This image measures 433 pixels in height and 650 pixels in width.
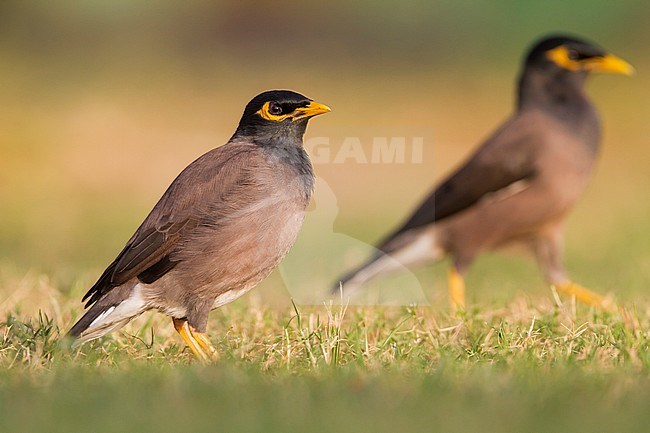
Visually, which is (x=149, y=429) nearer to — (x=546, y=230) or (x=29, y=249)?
(x=546, y=230)

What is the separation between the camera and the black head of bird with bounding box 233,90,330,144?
18.1ft

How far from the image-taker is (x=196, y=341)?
513cm

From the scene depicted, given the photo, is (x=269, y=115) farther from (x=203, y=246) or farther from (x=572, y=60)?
(x=572, y=60)

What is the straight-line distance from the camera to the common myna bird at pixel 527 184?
8039mm

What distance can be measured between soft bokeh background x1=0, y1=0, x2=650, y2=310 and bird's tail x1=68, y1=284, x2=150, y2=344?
372 cm

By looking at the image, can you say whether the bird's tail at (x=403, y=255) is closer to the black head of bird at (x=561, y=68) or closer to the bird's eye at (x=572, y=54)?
the black head of bird at (x=561, y=68)

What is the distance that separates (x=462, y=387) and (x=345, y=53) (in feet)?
53.8

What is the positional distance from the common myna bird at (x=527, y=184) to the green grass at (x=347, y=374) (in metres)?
2.24

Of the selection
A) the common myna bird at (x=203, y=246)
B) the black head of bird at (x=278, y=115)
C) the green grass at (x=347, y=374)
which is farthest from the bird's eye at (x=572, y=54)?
the common myna bird at (x=203, y=246)

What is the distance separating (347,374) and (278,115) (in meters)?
1.71

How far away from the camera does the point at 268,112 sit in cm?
555

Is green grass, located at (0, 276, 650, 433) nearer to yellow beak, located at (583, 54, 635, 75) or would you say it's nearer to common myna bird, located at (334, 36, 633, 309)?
common myna bird, located at (334, 36, 633, 309)

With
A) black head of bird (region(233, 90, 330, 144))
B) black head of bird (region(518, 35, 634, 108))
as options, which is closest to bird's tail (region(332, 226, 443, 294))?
black head of bird (region(518, 35, 634, 108))

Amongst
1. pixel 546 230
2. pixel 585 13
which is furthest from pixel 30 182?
pixel 585 13
